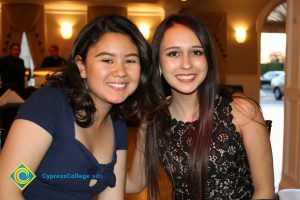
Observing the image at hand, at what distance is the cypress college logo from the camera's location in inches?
51.9

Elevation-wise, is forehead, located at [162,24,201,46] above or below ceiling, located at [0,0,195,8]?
below

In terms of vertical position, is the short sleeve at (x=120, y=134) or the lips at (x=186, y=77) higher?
the lips at (x=186, y=77)

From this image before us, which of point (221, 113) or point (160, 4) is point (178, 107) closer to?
point (221, 113)

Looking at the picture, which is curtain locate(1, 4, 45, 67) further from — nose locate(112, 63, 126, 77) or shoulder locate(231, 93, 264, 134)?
nose locate(112, 63, 126, 77)

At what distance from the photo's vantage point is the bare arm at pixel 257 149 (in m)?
1.79

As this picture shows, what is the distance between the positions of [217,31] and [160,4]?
1.74 metres

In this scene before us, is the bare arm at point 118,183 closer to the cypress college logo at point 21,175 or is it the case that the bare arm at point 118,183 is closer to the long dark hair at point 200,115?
the long dark hair at point 200,115

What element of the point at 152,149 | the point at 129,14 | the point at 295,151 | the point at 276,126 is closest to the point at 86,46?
the point at 152,149

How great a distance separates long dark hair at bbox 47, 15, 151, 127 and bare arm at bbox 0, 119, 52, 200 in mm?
233

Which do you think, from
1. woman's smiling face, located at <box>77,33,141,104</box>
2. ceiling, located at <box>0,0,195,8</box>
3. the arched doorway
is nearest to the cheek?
woman's smiling face, located at <box>77,33,141,104</box>

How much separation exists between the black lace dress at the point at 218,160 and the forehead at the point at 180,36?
1.28ft

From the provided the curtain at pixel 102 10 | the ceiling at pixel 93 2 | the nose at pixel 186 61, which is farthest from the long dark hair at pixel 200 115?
the curtain at pixel 102 10

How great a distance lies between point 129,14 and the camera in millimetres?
10992

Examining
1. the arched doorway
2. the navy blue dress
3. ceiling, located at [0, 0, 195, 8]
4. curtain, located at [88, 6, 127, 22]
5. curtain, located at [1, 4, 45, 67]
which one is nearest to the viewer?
the navy blue dress
